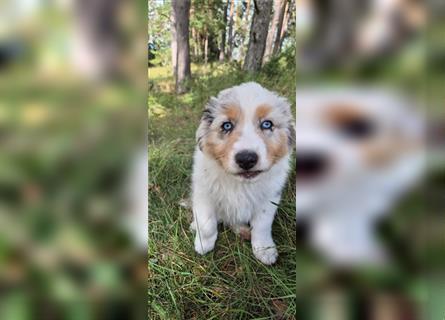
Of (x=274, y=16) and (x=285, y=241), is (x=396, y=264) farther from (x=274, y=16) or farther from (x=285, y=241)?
(x=274, y=16)

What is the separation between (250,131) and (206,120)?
0.54ft

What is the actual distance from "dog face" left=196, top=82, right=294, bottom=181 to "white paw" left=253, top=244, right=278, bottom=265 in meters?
0.24

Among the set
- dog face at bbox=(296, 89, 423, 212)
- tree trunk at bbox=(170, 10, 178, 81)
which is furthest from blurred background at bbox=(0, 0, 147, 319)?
dog face at bbox=(296, 89, 423, 212)

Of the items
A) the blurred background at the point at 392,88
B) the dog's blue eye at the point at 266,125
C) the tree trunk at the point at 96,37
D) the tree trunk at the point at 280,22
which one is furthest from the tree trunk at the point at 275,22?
the tree trunk at the point at 96,37

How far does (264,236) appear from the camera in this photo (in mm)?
1330

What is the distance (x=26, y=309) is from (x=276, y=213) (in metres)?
0.78

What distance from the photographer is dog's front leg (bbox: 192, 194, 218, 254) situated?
1.35 metres

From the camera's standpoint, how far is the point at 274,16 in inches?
49.0

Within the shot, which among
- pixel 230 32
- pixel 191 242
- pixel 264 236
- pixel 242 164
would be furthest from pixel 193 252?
pixel 230 32

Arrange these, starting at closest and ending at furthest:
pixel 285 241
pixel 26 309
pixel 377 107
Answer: pixel 377 107 → pixel 26 309 → pixel 285 241

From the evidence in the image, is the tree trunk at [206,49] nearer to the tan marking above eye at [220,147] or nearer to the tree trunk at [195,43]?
the tree trunk at [195,43]

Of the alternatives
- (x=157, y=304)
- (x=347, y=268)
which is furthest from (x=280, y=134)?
(x=157, y=304)

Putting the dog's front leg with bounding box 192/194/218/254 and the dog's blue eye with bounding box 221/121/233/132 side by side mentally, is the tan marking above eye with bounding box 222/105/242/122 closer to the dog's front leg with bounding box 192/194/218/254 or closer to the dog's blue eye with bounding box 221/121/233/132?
the dog's blue eye with bounding box 221/121/233/132

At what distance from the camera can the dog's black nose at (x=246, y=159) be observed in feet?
3.92
